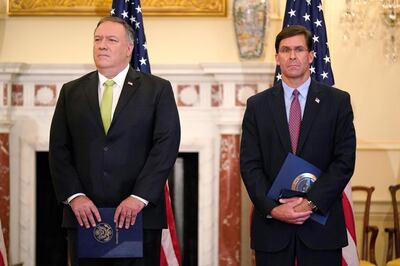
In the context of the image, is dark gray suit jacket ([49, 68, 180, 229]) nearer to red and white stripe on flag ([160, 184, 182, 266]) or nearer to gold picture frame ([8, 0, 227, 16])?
red and white stripe on flag ([160, 184, 182, 266])

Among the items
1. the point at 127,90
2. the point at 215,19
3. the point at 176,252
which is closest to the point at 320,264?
the point at 127,90

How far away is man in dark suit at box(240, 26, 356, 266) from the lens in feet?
10.5

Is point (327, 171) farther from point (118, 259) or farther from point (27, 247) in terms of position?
point (27, 247)

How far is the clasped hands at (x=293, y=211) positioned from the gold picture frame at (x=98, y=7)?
109 inches

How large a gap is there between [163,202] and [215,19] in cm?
268

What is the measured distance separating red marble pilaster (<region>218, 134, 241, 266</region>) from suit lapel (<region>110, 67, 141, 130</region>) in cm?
213

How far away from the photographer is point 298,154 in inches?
129

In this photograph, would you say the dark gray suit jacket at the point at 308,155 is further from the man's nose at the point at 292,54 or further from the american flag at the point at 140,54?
the american flag at the point at 140,54

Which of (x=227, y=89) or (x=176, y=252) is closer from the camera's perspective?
(x=176, y=252)

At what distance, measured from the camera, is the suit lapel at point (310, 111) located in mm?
3279

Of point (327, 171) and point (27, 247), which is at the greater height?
point (327, 171)

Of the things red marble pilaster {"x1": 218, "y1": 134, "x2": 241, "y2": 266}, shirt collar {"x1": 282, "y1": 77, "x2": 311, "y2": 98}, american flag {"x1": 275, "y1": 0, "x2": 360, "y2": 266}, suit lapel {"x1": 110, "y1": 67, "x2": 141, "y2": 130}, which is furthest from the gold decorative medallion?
red marble pilaster {"x1": 218, "y1": 134, "x2": 241, "y2": 266}

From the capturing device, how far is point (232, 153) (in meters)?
5.42

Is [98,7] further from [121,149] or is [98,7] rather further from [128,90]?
[121,149]
